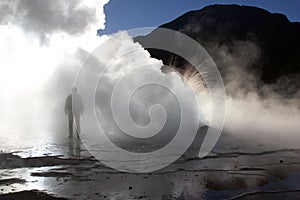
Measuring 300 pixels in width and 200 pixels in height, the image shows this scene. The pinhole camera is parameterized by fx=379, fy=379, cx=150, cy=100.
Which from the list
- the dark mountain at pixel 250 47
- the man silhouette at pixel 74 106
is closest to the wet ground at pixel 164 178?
the man silhouette at pixel 74 106

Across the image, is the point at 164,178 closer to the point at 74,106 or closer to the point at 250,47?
the point at 74,106

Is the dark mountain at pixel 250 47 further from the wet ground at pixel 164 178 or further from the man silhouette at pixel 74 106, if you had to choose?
the wet ground at pixel 164 178

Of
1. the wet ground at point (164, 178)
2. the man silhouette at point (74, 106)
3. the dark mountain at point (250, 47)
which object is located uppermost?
the dark mountain at point (250, 47)

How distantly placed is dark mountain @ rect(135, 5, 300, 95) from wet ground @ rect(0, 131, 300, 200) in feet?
69.3

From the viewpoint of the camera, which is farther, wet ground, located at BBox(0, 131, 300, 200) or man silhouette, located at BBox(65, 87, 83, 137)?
man silhouette, located at BBox(65, 87, 83, 137)

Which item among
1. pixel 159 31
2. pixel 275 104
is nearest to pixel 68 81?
pixel 275 104

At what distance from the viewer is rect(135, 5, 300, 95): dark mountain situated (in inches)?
1394

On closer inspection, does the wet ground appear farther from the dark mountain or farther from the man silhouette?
the dark mountain

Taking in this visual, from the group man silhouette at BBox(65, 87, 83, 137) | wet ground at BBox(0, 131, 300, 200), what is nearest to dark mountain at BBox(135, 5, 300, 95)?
man silhouette at BBox(65, 87, 83, 137)

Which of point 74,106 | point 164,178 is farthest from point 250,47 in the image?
point 164,178

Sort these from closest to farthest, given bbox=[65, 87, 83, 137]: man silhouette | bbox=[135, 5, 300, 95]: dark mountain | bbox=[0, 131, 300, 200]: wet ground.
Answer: bbox=[0, 131, 300, 200]: wet ground < bbox=[65, 87, 83, 137]: man silhouette < bbox=[135, 5, 300, 95]: dark mountain

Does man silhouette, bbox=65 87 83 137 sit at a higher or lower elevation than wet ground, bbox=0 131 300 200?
higher

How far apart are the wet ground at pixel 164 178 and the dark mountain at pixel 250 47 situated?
21122 mm

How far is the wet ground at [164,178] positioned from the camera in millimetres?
7223
